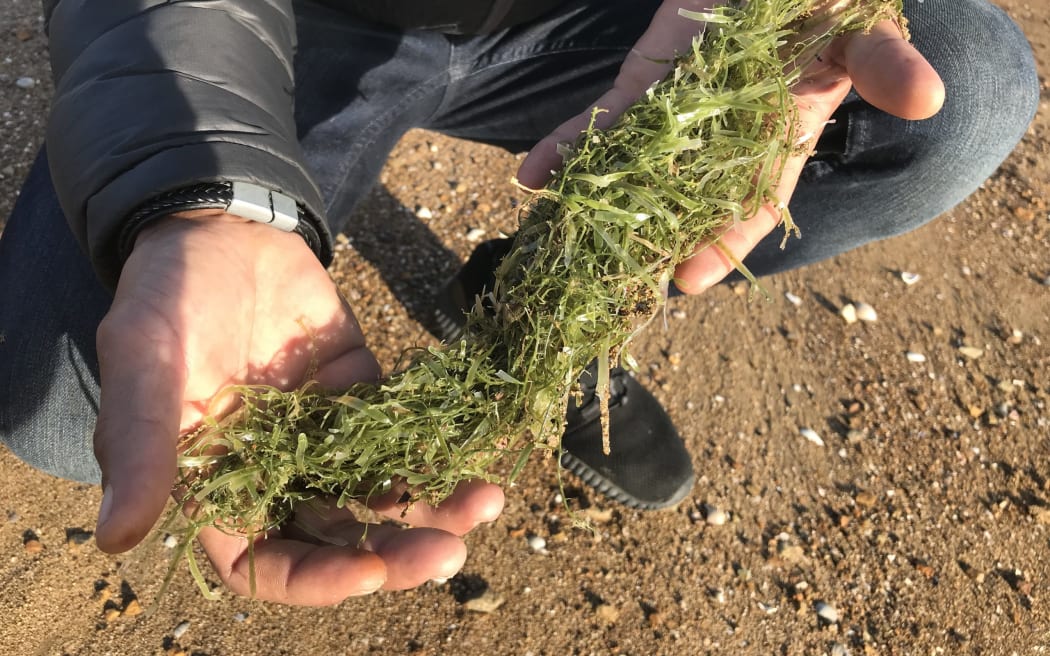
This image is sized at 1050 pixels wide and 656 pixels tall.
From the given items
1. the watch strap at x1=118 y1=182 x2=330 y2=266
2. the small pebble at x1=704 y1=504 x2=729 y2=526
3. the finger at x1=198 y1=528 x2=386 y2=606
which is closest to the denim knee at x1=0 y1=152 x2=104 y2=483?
the watch strap at x1=118 y1=182 x2=330 y2=266

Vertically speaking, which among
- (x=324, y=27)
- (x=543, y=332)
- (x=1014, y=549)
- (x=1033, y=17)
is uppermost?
(x=324, y=27)

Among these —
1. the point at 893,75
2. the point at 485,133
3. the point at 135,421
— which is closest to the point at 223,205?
the point at 135,421

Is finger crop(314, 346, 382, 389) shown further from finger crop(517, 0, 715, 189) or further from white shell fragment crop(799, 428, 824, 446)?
white shell fragment crop(799, 428, 824, 446)

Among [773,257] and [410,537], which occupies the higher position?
[410,537]

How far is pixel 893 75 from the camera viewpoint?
164 cm

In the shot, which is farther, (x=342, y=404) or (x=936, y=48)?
(x=936, y=48)

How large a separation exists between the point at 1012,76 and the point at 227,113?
2.12 meters

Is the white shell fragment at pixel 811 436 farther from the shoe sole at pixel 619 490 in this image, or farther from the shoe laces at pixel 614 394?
the shoe laces at pixel 614 394

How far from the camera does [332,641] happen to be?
2.18m

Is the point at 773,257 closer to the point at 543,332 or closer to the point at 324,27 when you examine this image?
the point at 543,332

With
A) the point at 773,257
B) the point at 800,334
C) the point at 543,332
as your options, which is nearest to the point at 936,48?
the point at 773,257

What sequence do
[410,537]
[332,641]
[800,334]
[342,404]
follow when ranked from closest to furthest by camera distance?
[410,537]
[342,404]
[332,641]
[800,334]

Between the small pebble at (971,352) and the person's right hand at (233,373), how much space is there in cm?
222

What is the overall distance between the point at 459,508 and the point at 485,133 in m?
1.43
